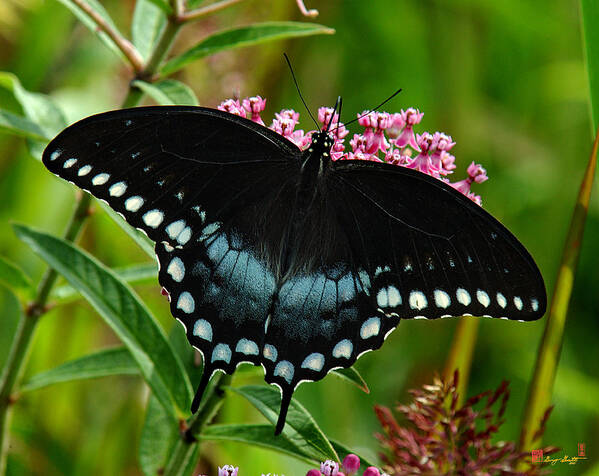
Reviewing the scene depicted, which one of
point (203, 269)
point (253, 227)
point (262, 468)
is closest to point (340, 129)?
point (253, 227)

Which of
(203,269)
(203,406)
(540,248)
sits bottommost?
(203,406)

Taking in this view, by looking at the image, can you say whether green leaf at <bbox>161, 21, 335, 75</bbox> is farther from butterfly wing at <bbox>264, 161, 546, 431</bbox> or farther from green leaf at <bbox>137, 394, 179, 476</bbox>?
green leaf at <bbox>137, 394, 179, 476</bbox>

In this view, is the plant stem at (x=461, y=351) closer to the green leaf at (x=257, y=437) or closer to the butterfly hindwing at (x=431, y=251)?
the butterfly hindwing at (x=431, y=251)

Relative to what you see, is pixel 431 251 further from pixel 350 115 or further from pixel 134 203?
pixel 350 115

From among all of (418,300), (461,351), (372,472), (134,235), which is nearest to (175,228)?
(134,235)

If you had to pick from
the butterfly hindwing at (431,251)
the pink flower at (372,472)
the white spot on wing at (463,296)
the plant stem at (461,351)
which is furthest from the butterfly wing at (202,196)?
the plant stem at (461,351)

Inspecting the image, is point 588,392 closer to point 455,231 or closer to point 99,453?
point 455,231
